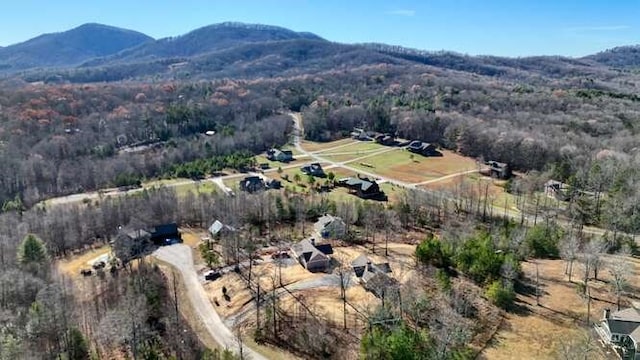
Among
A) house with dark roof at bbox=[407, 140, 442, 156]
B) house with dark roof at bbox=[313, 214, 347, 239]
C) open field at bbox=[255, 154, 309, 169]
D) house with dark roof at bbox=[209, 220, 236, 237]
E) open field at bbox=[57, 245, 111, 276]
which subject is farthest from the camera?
house with dark roof at bbox=[407, 140, 442, 156]

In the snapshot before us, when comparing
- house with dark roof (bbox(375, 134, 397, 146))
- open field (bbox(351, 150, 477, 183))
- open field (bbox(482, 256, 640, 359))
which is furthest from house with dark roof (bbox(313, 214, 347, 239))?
house with dark roof (bbox(375, 134, 397, 146))

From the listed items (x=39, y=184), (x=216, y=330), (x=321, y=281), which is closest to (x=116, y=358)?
(x=216, y=330)

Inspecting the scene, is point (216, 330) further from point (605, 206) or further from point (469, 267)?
point (605, 206)

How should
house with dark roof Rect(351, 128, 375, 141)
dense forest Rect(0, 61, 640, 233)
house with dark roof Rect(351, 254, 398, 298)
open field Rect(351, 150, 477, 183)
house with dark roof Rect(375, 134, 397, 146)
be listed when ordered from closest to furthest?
house with dark roof Rect(351, 254, 398, 298) → dense forest Rect(0, 61, 640, 233) → open field Rect(351, 150, 477, 183) → house with dark roof Rect(375, 134, 397, 146) → house with dark roof Rect(351, 128, 375, 141)

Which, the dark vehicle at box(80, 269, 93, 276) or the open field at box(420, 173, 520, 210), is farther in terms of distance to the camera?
the open field at box(420, 173, 520, 210)

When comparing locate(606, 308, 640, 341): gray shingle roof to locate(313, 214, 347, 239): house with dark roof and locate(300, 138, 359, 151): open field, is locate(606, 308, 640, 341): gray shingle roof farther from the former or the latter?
locate(300, 138, 359, 151): open field

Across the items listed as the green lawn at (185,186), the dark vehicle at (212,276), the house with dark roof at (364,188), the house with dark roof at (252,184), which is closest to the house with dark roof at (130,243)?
the dark vehicle at (212,276)
